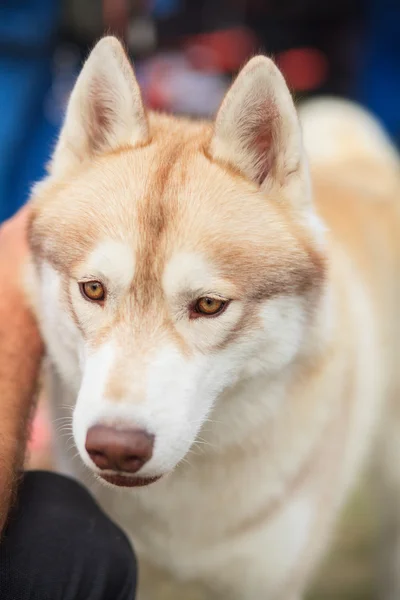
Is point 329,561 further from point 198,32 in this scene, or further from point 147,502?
point 198,32

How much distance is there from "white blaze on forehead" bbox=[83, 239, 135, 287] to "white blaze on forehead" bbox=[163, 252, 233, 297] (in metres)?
0.07

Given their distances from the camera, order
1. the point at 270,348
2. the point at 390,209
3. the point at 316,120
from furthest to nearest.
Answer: the point at 316,120 → the point at 390,209 → the point at 270,348

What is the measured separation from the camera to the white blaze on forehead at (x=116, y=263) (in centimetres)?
124

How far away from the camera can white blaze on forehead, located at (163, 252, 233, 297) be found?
1.23m

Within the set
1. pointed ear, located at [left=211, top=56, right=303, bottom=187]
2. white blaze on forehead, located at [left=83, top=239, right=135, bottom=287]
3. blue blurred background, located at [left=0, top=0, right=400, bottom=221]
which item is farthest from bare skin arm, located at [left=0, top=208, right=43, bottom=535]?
blue blurred background, located at [left=0, top=0, right=400, bottom=221]

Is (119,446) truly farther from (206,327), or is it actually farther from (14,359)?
(14,359)

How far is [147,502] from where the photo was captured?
5.18ft

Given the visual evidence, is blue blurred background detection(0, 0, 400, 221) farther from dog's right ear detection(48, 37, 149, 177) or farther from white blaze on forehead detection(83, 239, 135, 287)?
white blaze on forehead detection(83, 239, 135, 287)

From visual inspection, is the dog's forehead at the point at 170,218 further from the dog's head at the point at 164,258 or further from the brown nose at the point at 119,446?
the brown nose at the point at 119,446

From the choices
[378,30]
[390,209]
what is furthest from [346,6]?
[390,209]

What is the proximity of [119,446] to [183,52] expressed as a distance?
3.80m

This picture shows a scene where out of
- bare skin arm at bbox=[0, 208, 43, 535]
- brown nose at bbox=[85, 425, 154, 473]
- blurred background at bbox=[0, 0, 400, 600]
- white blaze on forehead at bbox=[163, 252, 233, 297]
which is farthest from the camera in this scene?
blurred background at bbox=[0, 0, 400, 600]

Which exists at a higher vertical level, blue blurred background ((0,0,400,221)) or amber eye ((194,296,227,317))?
blue blurred background ((0,0,400,221))

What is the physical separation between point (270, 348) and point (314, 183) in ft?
2.98
